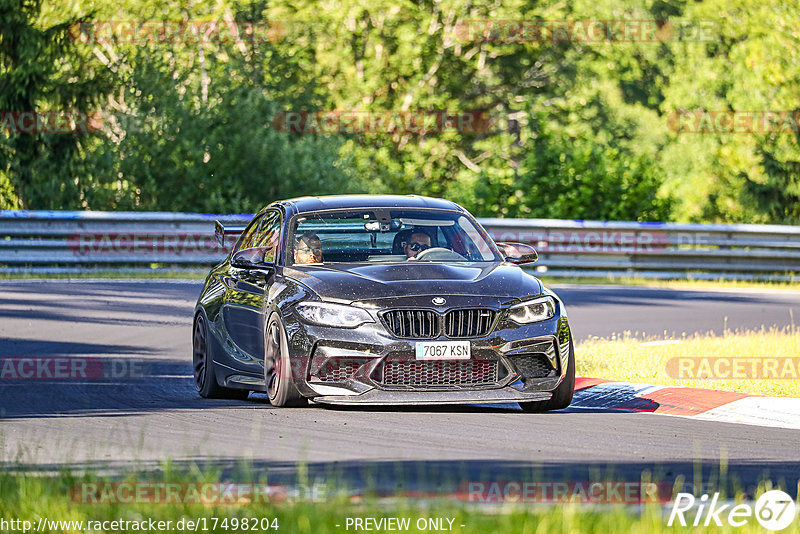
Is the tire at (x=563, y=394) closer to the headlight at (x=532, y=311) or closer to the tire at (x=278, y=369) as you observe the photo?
the headlight at (x=532, y=311)

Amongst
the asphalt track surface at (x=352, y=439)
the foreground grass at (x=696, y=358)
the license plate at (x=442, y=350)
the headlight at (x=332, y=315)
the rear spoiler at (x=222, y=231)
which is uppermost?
the rear spoiler at (x=222, y=231)

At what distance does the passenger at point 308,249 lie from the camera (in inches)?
424

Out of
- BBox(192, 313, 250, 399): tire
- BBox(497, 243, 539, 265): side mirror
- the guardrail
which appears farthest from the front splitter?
the guardrail

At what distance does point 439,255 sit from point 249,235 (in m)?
2.20

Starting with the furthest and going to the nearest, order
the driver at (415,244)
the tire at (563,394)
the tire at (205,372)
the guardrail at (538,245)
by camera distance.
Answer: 1. the guardrail at (538,245)
2. the tire at (205,372)
3. the driver at (415,244)
4. the tire at (563,394)

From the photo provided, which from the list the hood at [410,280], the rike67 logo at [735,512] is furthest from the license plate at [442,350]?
the rike67 logo at [735,512]

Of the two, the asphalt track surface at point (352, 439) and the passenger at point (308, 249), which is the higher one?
the passenger at point (308, 249)

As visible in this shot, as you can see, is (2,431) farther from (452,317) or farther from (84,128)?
(84,128)

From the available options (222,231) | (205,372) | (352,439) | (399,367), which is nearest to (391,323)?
(399,367)

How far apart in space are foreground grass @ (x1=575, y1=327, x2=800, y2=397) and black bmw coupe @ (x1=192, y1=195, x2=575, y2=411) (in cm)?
211

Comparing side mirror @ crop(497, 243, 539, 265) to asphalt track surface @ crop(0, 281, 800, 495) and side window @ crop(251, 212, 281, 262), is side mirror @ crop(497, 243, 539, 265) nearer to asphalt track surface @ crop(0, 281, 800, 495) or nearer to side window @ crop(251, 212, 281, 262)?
asphalt track surface @ crop(0, 281, 800, 495)

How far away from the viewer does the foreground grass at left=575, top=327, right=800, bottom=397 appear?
39.4 ft

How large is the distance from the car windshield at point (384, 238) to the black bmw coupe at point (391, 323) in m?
0.01

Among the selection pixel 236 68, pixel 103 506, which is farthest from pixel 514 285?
pixel 236 68
